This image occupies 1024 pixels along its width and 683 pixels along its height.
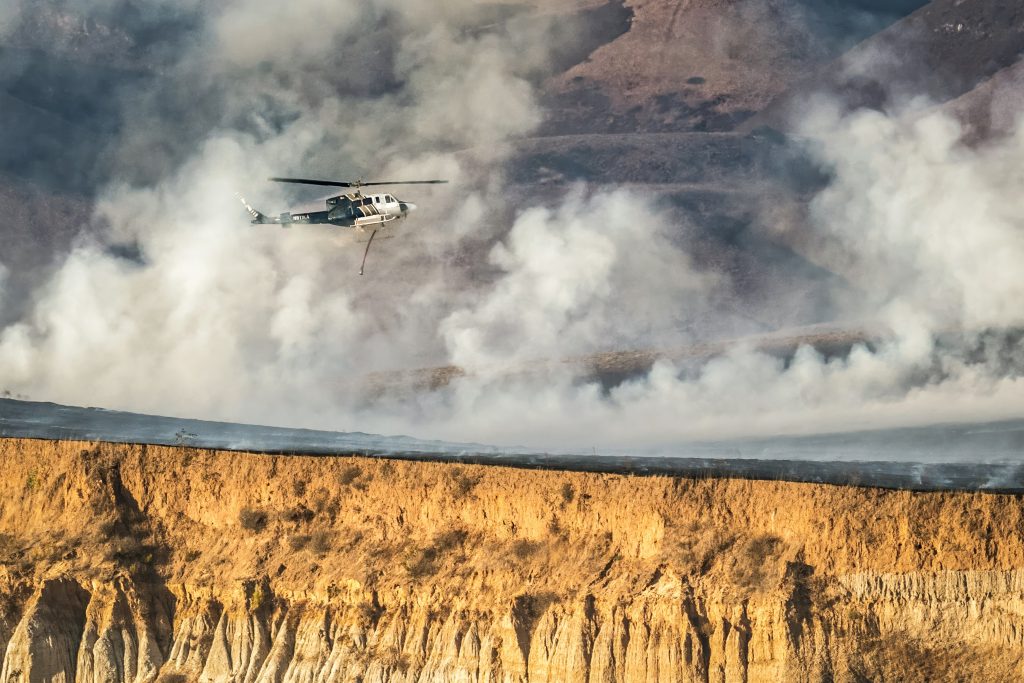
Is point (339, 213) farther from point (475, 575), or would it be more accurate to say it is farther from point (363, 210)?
point (475, 575)

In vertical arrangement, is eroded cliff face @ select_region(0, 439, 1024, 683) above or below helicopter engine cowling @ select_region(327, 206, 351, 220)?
below

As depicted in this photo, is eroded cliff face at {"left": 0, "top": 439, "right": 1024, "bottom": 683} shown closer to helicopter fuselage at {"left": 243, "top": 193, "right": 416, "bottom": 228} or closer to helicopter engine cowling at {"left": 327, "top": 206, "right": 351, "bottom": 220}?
helicopter fuselage at {"left": 243, "top": 193, "right": 416, "bottom": 228}

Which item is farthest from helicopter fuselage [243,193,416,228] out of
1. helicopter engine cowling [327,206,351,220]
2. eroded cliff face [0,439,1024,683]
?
eroded cliff face [0,439,1024,683]

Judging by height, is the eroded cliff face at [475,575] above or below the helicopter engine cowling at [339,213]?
below

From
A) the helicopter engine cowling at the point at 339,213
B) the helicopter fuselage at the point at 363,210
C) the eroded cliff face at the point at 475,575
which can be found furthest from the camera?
the helicopter engine cowling at the point at 339,213

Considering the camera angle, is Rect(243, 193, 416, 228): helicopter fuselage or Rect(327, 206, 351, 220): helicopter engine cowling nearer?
Rect(243, 193, 416, 228): helicopter fuselage

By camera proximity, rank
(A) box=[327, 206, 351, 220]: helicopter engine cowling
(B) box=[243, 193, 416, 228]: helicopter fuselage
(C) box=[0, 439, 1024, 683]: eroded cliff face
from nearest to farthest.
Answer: (C) box=[0, 439, 1024, 683]: eroded cliff face
(B) box=[243, 193, 416, 228]: helicopter fuselage
(A) box=[327, 206, 351, 220]: helicopter engine cowling

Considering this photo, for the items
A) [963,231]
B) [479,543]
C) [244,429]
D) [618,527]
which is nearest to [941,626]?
[618,527]

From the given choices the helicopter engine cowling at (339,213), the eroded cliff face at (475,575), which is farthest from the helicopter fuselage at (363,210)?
the eroded cliff face at (475,575)

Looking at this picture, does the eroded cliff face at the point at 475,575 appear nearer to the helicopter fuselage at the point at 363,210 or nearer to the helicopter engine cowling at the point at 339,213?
the helicopter fuselage at the point at 363,210

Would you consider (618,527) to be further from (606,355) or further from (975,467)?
(606,355)
